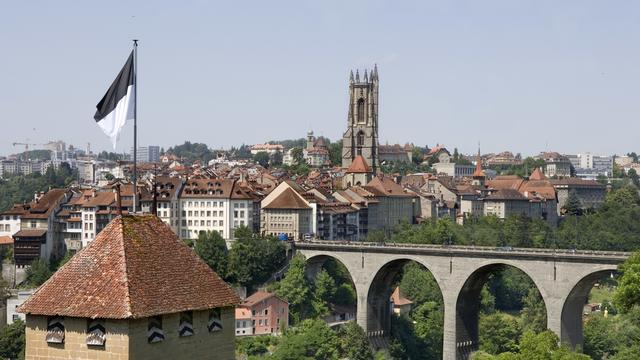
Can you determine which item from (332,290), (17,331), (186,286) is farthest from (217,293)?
(332,290)

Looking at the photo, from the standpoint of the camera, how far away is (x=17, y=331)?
62.5 m

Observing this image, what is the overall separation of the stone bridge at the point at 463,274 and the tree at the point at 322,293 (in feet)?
5.48

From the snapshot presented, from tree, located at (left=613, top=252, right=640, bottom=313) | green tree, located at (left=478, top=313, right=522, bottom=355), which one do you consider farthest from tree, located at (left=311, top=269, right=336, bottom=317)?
tree, located at (left=613, top=252, right=640, bottom=313)

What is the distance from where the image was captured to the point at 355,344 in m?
70.1

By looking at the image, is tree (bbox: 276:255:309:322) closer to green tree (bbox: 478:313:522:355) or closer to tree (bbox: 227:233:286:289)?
tree (bbox: 227:233:286:289)

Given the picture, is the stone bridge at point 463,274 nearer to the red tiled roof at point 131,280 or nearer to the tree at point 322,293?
the tree at point 322,293

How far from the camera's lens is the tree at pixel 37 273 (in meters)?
75.9

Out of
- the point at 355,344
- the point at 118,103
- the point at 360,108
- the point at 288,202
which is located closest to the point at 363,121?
the point at 360,108

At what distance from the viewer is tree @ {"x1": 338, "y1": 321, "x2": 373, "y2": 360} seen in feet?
228

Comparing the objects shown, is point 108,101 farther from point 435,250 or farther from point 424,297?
point 424,297

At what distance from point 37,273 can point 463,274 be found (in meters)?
29.3

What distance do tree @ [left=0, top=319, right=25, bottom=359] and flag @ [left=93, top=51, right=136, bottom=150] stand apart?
161 feet

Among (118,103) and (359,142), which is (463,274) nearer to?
(118,103)

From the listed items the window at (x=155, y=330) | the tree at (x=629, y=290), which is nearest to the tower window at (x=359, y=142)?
the tree at (x=629, y=290)
